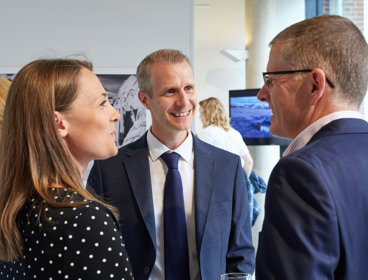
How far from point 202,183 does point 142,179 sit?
27 cm

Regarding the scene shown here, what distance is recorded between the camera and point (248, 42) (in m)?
9.98

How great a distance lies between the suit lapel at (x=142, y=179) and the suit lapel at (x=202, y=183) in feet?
0.65

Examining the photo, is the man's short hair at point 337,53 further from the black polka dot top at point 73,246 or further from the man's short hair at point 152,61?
the man's short hair at point 152,61

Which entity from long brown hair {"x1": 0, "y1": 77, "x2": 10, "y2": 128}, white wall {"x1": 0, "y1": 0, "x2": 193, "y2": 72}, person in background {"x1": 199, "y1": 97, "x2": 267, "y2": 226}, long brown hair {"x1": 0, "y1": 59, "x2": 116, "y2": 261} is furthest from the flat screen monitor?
long brown hair {"x1": 0, "y1": 59, "x2": 116, "y2": 261}

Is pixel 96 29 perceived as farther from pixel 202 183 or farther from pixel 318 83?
pixel 318 83

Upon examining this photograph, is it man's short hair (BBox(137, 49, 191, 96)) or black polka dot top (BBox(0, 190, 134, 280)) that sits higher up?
man's short hair (BBox(137, 49, 191, 96))

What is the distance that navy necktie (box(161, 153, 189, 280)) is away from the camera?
211 centimetres

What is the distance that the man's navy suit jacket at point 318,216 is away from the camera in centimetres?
118

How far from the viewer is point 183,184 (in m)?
2.29

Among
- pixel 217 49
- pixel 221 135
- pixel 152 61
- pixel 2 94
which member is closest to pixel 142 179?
pixel 152 61

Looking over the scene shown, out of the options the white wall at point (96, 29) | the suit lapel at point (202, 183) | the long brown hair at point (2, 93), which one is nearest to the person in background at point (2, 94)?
the long brown hair at point (2, 93)

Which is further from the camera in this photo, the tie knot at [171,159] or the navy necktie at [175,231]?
the tie knot at [171,159]

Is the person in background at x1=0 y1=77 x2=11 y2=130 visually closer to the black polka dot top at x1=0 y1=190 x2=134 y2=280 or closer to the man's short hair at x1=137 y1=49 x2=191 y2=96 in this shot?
the man's short hair at x1=137 y1=49 x2=191 y2=96

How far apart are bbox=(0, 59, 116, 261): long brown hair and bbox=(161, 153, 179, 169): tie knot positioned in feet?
2.46
